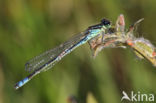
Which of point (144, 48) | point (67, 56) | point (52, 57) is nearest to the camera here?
point (144, 48)

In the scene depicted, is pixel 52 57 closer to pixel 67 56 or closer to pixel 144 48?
pixel 67 56

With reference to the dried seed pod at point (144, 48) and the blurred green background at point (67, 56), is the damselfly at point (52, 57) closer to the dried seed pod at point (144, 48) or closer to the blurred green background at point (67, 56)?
the blurred green background at point (67, 56)

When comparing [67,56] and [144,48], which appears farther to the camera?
[67,56]

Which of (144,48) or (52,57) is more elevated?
(144,48)

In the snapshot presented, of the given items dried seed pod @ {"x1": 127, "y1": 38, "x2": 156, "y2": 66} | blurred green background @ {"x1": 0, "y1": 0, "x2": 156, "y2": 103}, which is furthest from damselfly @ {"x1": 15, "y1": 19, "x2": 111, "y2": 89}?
dried seed pod @ {"x1": 127, "y1": 38, "x2": 156, "y2": 66}

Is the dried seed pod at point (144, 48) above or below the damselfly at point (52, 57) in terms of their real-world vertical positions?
above

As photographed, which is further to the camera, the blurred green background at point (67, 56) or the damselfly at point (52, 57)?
the blurred green background at point (67, 56)

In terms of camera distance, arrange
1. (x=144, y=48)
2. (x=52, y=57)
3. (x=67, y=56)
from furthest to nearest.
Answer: (x=67, y=56) → (x=52, y=57) → (x=144, y=48)

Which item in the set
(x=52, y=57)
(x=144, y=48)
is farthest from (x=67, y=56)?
(x=144, y=48)

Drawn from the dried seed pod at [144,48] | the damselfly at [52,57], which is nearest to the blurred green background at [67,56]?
the damselfly at [52,57]
